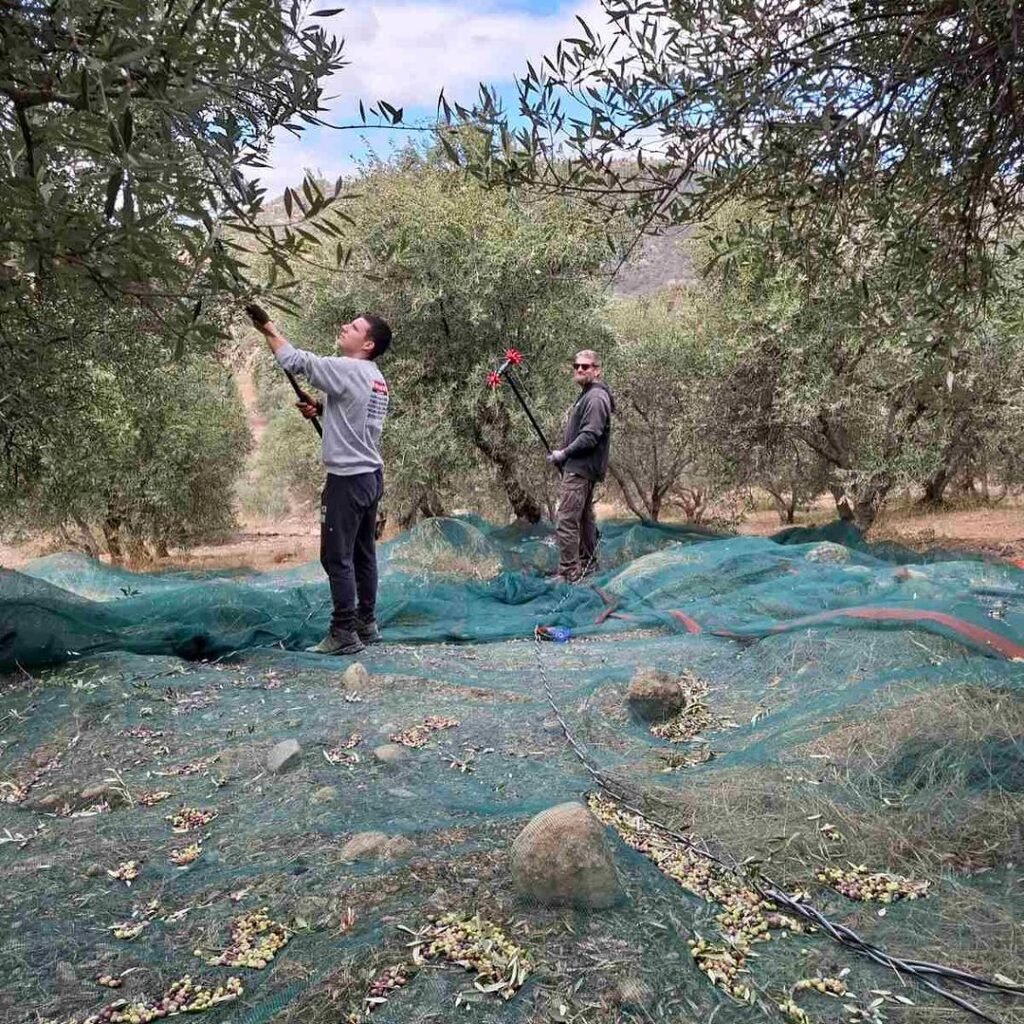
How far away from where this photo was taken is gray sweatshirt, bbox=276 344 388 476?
4.99m

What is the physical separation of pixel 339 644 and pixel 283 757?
1.98 meters

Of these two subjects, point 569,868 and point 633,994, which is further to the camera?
point 569,868

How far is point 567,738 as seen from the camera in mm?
3600

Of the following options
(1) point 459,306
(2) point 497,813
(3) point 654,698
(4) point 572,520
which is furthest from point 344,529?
(1) point 459,306

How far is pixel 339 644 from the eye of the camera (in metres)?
5.30

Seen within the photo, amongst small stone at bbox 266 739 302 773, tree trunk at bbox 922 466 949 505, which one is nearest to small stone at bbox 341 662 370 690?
small stone at bbox 266 739 302 773

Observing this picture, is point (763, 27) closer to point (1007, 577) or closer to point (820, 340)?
point (1007, 577)

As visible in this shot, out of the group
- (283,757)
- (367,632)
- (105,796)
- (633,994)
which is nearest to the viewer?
(633,994)

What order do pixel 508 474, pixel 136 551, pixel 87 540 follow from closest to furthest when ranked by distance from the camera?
1. pixel 508 474
2. pixel 87 540
3. pixel 136 551

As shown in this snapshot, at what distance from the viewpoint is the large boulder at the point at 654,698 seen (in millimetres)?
4000

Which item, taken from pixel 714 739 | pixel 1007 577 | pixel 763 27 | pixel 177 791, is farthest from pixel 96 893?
pixel 1007 577

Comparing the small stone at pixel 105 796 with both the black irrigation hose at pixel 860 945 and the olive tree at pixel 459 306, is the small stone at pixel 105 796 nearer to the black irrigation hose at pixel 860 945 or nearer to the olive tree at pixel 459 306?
the black irrigation hose at pixel 860 945

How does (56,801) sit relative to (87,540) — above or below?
above

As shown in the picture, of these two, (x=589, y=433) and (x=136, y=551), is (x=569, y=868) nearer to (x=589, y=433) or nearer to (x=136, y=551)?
(x=589, y=433)
